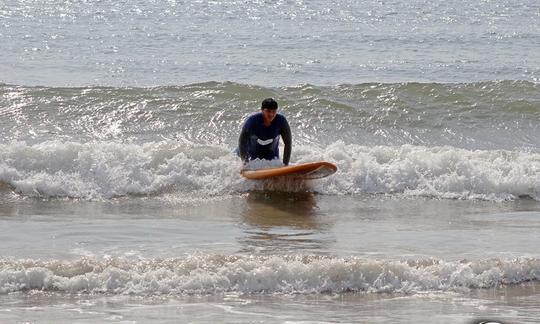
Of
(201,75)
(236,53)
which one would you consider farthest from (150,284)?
(236,53)

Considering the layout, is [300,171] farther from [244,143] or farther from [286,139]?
[244,143]

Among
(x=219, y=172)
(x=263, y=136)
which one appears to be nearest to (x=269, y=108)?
(x=263, y=136)

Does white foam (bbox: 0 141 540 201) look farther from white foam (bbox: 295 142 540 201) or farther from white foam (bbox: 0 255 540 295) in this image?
white foam (bbox: 0 255 540 295)

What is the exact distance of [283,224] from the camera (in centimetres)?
1015

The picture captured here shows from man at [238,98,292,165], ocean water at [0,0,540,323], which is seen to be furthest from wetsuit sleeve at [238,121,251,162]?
ocean water at [0,0,540,323]

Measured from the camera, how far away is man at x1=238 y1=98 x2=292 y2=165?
11.7 meters

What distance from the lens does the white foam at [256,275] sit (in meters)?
7.76

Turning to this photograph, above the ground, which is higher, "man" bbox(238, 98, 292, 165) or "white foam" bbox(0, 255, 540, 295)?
"man" bbox(238, 98, 292, 165)

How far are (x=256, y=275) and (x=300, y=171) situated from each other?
145 inches

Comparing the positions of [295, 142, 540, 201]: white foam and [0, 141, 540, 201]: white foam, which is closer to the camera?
[0, 141, 540, 201]: white foam

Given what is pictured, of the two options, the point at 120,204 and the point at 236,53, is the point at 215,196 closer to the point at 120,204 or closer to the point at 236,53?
the point at 120,204

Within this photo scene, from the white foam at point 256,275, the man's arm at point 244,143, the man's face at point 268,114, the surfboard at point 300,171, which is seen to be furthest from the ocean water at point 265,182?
the man's face at point 268,114

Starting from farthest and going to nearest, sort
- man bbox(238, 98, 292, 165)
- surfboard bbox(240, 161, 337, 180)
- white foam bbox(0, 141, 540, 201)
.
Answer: white foam bbox(0, 141, 540, 201) → man bbox(238, 98, 292, 165) → surfboard bbox(240, 161, 337, 180)

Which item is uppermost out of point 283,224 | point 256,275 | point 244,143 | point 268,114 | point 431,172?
point 268,114
